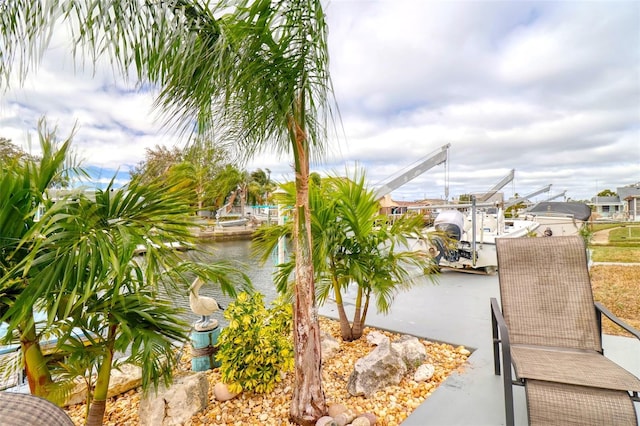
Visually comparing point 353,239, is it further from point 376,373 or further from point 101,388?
point 101,388

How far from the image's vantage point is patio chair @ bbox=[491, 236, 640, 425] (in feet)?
5.65

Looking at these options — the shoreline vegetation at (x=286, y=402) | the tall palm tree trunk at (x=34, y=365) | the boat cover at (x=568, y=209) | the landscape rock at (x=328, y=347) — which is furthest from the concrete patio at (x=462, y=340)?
the boat cover at (x=568, y=209)

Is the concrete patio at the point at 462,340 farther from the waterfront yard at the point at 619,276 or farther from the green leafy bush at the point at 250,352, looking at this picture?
the waterfront yard at the point at 619,276

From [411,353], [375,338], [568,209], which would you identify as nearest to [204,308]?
[375,338]

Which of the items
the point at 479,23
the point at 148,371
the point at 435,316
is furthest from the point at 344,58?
the point at 479,23

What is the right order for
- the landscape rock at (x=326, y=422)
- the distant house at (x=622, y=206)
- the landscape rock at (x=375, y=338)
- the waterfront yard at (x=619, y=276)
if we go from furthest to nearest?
the distant house at (x=622, y=206)
the waterfront yard at (x=619, y=276)
the landscape rock at (x=375, y=338)
the landscape rock at (x=326, y=422)

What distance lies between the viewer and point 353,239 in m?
3.02

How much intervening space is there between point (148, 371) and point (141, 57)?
1.56m

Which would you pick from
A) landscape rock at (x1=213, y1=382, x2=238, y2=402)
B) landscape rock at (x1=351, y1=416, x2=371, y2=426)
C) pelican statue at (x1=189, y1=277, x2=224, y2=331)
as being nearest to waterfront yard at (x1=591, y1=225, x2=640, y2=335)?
landscape rock at (x1=351, y1=416, x2=371, y2=426)

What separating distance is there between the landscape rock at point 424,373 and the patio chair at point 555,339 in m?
0.53

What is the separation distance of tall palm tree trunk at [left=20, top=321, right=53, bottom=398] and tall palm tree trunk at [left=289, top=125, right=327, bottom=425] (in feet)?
4.31

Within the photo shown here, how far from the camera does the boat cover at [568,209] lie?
806cm

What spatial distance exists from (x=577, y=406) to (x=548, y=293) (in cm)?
109

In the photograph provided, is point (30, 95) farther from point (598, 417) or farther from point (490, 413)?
point (598, 417)
